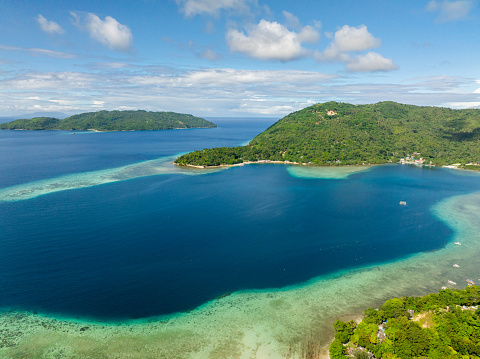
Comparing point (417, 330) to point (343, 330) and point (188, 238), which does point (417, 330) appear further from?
point (188, 238)

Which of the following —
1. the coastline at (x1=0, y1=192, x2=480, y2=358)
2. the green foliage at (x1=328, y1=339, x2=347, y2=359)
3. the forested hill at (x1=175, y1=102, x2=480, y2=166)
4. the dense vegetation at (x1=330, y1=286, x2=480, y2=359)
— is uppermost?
the forested hill at (x1=175, y1=102, x2=480, y2=166)

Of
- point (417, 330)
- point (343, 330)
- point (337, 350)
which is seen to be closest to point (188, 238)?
point (343, 330)

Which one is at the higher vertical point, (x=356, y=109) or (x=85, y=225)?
(x=356, y=109)

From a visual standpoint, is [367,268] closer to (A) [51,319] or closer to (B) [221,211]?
(B) [221,211]

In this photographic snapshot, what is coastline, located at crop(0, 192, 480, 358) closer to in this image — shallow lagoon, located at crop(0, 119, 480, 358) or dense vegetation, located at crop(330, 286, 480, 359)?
shallow lagoon, located at crop(0, 119, 480, 358)

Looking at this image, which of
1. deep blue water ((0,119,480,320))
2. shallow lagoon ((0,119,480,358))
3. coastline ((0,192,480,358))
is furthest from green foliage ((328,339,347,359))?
deep blue water ((0,119,480,320))

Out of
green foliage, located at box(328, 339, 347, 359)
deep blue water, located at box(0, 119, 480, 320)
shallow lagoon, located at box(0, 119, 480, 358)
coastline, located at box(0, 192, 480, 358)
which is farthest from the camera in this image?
deep blue water, located at box(0, 119, 480, 320)

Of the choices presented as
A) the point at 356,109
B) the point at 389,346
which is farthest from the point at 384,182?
the point at 356,109
